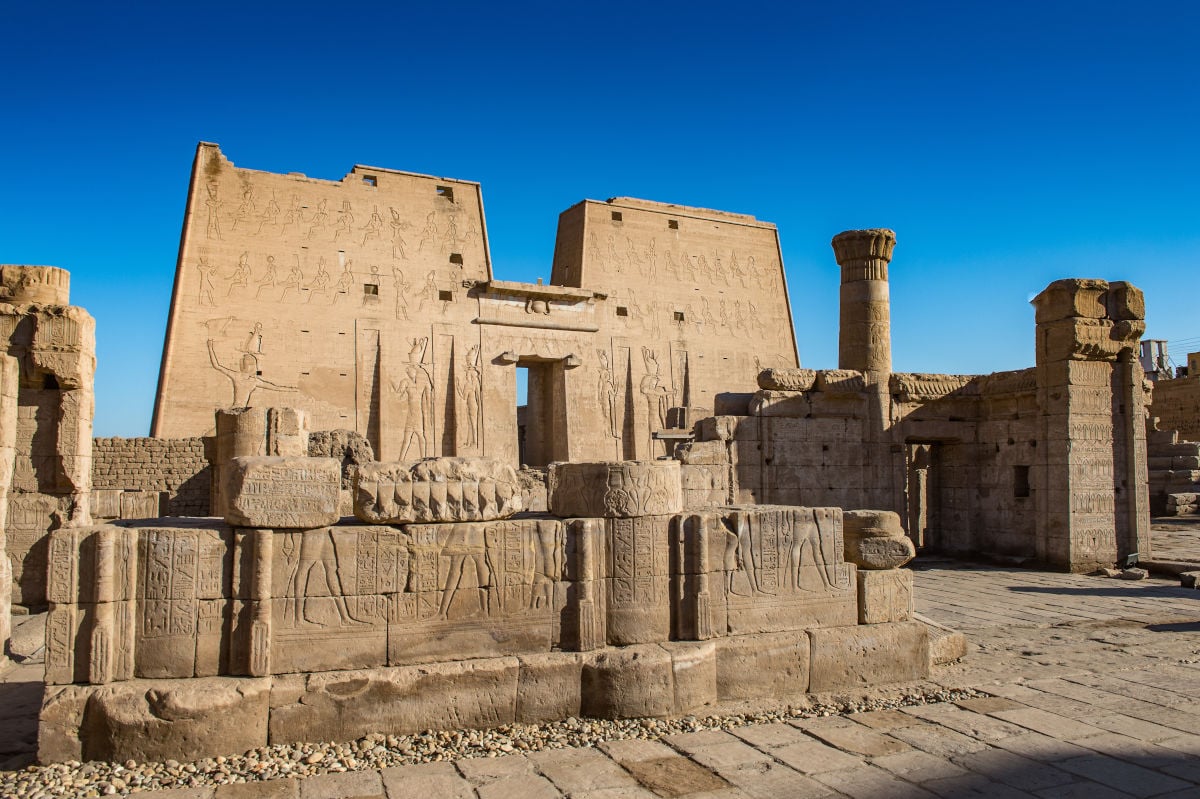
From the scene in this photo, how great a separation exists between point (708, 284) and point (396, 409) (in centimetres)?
883

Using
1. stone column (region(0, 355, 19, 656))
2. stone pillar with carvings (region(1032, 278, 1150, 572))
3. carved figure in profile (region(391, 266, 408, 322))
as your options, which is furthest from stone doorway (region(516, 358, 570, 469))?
stone column (region(0, 355, 19, 656))

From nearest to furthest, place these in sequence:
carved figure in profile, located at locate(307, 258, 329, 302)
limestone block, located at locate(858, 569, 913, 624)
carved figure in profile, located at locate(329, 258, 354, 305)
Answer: limestone block, located at locate(858, 569, 913, 624) → carved figure in profile, located at locate(307, 258, 329, 302) → carved figure in profile, located at locate(329, 258, 354, 305)

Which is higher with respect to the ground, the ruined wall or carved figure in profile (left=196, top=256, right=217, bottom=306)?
carved figure in profile (left=196, top=256, right=217, bottom=306)

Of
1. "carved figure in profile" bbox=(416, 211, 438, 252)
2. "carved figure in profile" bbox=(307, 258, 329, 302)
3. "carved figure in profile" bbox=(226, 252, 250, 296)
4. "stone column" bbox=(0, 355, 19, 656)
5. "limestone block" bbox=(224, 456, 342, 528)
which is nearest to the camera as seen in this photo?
"limestone block" bbox=(224, 456, 342, 528)

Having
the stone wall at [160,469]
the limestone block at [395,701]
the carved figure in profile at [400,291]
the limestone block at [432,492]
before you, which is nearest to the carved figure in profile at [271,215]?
the carved figure in profile at [400,291]

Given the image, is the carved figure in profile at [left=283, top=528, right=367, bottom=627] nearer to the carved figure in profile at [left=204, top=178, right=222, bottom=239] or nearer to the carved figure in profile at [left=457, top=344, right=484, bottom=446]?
the carved figure in profile at [left=457, top=344, right=484, bottom=446]

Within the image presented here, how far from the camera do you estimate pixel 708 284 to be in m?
22.8

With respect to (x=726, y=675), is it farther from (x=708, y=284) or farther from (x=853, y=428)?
(x=708, y=284)

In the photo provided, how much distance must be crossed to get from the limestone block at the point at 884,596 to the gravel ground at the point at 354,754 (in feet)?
2.54

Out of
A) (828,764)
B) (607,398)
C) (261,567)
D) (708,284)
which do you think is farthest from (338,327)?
(828,764)

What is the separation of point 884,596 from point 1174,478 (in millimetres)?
17807

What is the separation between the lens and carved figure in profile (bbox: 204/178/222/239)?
696 inches

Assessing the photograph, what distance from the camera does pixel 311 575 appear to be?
497 cm

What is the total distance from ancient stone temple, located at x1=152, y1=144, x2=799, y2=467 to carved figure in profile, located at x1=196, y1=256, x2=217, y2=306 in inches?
1.1
